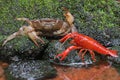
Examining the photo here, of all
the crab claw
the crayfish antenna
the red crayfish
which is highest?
the crayfish antenna

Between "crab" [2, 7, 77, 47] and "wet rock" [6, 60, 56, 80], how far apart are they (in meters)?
0.40

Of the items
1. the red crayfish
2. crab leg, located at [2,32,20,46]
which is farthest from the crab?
the red crayfish

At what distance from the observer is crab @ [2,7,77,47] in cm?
549

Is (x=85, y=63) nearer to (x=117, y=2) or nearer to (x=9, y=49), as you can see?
(x=9, y=49)

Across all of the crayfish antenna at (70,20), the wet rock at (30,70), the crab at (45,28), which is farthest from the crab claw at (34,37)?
the crayfish antenna at (70,20)

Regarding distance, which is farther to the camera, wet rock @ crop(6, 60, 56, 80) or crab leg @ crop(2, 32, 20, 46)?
crab leg @ crop(2, 32, 20, 46)

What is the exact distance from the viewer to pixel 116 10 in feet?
20.4

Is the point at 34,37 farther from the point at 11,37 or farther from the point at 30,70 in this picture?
the point at 30,70

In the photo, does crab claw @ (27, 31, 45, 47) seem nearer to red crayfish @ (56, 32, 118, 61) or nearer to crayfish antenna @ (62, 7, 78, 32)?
red crayfish @ (56, 32, 118, 61)

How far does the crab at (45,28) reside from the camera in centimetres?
549

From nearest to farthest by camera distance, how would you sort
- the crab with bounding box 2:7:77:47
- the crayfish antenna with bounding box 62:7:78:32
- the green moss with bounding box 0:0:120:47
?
the crab with bounding box 2:7:77:47 < the crayfish antenna with bounding box 62:7:78:32 < the green moss with bounding box 0:0:120:47

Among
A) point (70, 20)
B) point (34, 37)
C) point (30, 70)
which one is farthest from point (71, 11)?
point (30, 70)

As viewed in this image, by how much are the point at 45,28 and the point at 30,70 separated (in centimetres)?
86

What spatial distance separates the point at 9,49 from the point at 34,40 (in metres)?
0.42
